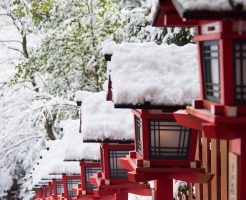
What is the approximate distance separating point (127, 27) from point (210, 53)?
10807mm

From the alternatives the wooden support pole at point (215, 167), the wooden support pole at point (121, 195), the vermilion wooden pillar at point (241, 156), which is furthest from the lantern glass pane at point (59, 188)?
the vermilion wooden pillar at point (241, 156)

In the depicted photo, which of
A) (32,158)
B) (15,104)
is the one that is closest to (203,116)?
(15,104)

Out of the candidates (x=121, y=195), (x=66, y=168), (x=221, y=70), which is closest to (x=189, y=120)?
(x=221, y=70)

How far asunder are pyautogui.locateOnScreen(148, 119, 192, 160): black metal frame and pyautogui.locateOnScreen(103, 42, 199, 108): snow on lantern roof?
0.33 m

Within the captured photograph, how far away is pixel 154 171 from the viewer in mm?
4539

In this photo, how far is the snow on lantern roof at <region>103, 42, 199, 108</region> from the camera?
13.8ft

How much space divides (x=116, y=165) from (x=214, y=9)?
417cm

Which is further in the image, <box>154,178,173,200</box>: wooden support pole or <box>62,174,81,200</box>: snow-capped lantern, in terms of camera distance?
<box>62,174,81,200</box>: snow-capped lantern

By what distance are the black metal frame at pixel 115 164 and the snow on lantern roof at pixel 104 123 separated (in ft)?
1.16

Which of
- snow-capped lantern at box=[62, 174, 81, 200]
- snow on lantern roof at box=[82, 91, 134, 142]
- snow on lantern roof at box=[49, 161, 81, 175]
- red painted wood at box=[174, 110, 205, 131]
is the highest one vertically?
red painted wood at box=[174, 110, 205, 131]

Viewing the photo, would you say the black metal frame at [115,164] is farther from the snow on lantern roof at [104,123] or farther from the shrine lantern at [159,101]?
the shrine lantern at [159,101]

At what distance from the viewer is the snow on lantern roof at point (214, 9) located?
8.49 ft

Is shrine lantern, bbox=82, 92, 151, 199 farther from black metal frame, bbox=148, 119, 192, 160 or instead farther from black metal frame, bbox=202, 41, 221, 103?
black metal frame, bbox=202, 41, 221, 103

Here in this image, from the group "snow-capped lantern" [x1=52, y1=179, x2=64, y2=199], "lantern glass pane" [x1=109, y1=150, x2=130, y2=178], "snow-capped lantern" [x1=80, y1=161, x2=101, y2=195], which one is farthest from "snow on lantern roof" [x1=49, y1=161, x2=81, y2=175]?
"lantern glass pane" [x1=109, y1=150, x2=130, y2=178]
